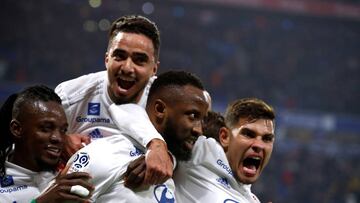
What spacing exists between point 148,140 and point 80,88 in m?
0.91

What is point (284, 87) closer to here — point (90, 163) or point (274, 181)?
point (274, 181)

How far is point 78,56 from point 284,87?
6333mm

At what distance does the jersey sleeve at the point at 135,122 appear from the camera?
239cm

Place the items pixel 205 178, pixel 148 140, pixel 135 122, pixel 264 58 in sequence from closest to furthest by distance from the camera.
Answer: pixel 148 140 → pixel 135 122 → pixel 205 178 → pixel 264 58

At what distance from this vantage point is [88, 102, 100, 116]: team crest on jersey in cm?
308

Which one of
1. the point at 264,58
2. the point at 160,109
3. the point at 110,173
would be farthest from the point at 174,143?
the point at 264,58

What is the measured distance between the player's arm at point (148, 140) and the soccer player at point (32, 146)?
0.94ft

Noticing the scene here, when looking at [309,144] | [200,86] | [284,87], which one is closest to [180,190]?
[200,86]

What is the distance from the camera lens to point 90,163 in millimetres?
2252

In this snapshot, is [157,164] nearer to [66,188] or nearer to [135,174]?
[135,174]

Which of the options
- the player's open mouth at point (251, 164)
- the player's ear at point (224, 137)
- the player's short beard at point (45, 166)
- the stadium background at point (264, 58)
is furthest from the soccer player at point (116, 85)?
the stadium background at point (264, 58)

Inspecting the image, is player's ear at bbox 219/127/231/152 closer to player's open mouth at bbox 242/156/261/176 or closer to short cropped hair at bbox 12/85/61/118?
player's open mouth at bbox 242/156/261/176

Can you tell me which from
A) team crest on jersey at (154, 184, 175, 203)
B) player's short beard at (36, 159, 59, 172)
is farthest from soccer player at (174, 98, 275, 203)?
player's short beard at (36, 159, 59, 172)

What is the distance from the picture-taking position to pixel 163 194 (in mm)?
2324
